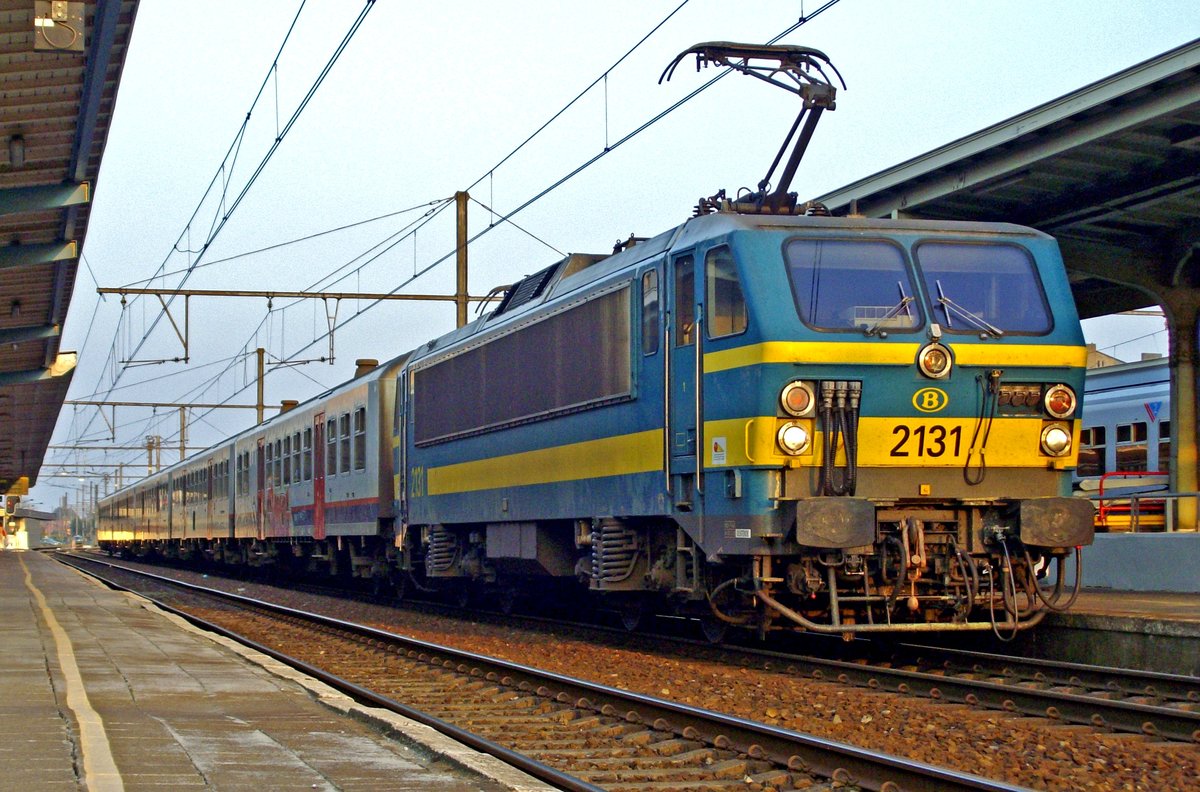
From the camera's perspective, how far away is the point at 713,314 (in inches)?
439

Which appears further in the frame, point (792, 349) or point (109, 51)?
point (109, 51)

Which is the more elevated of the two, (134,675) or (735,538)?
(735,538)

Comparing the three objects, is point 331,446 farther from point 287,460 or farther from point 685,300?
point 685,300

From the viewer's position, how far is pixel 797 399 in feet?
34.6

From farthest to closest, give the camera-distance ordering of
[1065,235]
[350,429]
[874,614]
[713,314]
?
[350,429] → [1065,235] → [874,614] → [713,314]

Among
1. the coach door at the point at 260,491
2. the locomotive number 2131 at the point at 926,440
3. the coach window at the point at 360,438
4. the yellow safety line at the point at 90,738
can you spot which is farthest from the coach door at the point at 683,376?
the coach door at the point at 260,491

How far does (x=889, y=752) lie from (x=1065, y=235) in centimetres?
1308

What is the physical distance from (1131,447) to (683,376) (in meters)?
14.2

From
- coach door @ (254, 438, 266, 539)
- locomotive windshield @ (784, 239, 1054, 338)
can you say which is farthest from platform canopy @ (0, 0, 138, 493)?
coach door @ (254, 438, 266, 539)

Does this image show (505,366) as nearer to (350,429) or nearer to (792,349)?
(792,349)

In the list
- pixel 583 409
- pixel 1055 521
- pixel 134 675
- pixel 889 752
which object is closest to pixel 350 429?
pixel 583 409

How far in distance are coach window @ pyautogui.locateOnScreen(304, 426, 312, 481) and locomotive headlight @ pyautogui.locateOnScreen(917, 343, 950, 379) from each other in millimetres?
17315

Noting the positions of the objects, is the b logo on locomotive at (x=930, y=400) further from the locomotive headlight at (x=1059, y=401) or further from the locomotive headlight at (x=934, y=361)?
the locomotive headlight at (x=1059, y=401)

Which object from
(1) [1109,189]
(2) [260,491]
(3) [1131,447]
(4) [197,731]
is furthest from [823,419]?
(2) [260,491]
